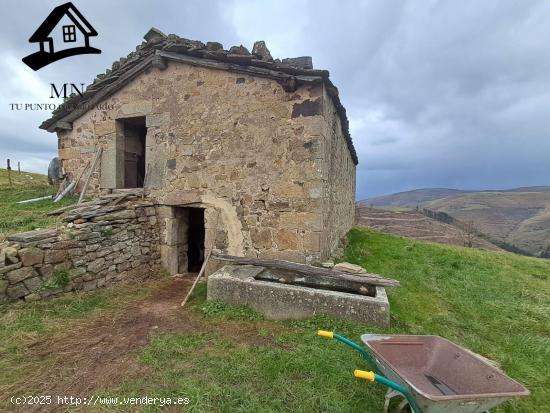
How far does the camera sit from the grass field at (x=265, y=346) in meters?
2.92

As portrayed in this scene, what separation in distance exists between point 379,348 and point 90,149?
28.2 feet

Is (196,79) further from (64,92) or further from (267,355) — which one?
(267,355)

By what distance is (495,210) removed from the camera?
2805 inches

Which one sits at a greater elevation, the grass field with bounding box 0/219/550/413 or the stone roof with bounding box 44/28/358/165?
the stone roof with bounding box 44/28/358/165

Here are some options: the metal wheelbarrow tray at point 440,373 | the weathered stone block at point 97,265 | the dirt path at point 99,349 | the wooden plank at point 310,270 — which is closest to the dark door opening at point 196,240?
the wooden plank at point 310,270

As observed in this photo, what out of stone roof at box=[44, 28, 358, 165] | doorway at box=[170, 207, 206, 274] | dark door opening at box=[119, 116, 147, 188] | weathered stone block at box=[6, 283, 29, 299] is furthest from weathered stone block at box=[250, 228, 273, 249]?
dark door opening at box=[119, 116, 147, 188]

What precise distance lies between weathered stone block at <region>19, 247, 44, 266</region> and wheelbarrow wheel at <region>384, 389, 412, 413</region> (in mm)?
5392

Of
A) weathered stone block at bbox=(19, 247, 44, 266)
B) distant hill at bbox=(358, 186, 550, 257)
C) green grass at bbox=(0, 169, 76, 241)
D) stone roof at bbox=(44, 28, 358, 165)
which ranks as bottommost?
distant hill at bbox=(358, 186, 550, 257)

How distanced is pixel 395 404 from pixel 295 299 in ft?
6.44

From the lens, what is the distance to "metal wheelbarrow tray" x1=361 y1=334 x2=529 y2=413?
225 centimetres

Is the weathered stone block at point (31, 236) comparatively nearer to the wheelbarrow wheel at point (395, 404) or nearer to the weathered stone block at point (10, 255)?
the weathered stone block at point (10, 255)

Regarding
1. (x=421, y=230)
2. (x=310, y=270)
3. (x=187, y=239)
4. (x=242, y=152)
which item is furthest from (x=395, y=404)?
(x=421, y=230)

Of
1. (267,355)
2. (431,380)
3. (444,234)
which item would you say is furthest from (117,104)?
(444,234)

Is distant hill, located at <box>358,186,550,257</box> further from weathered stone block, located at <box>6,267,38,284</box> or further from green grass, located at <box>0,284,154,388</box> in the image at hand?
weathered stone block, located at <box>6,267,38,284</box>
